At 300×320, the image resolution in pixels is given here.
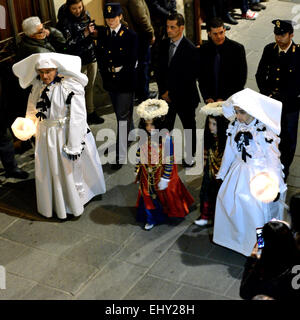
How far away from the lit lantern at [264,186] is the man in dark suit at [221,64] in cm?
149

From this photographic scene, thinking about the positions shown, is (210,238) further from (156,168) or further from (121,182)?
(121,182)

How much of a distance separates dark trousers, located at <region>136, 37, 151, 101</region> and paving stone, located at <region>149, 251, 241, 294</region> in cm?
341

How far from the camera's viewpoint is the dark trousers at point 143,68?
30.8 ft

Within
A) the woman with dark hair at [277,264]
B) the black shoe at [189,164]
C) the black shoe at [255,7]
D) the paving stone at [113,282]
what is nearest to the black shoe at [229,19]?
the black shoe at [255,7]

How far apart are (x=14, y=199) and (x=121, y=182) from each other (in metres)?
1.34

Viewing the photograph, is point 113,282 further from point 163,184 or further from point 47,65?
point 47,65

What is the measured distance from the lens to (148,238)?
709 cm

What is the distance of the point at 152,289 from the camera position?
636 centimetres

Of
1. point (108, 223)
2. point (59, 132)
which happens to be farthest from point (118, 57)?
point (108, 223)

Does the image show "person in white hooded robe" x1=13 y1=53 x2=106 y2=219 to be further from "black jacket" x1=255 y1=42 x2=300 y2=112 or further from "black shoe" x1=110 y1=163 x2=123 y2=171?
"black jacket" x1=255 y1=42 x2=300 y2=112

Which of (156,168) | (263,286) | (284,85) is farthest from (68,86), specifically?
(263,286)

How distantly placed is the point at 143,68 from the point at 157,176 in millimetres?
2931

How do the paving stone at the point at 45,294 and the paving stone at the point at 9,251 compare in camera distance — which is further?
the paving stone at the point at 9,251

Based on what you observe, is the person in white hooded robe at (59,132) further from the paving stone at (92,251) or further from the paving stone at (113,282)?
the paving stone at (113,282)
